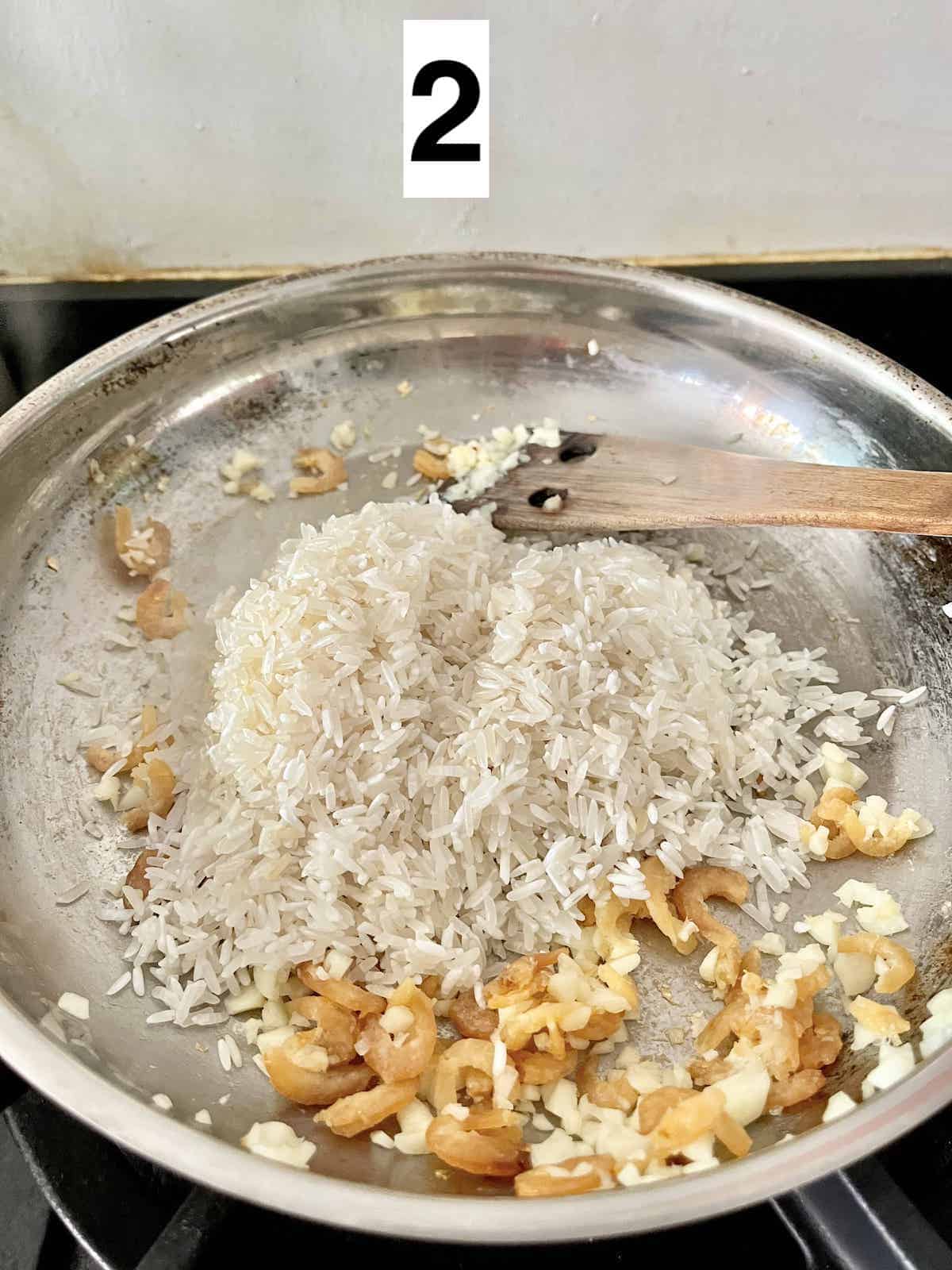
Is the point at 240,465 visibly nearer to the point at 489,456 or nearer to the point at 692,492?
the point at 489,456

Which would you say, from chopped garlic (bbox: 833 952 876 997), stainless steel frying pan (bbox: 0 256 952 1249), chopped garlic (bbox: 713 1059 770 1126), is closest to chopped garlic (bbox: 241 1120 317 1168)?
stainless steel frying pan (bbox: 0 256 952 1249)

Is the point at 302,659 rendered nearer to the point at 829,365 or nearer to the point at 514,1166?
the point at 514,1166

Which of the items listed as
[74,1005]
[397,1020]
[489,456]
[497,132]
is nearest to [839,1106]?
[397,1020]

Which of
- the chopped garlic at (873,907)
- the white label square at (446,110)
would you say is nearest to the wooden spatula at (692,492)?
the chopped garlic at (873,907)

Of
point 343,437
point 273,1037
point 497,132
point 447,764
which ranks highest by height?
point 497,132

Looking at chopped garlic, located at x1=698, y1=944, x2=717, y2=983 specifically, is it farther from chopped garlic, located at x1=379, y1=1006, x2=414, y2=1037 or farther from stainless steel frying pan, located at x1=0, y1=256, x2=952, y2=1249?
chopped garlic, located at x1=379, y1=1006, x2=414, y2=1037

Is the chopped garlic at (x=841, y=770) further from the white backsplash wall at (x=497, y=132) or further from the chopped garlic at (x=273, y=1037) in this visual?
the white backsplash wall at (x=497, y=132)
